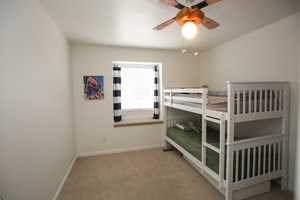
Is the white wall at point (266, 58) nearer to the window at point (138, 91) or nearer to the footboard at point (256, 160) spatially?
the footboard at point (256, 160)

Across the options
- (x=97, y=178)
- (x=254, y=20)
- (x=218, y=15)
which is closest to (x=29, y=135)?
(x=97, y=178)

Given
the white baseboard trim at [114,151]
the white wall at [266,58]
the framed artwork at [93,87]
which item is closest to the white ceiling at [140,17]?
the white wall at [266,58]

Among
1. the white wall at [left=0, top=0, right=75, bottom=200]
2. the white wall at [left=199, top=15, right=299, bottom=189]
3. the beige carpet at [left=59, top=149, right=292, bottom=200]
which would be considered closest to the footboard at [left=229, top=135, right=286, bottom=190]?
the white wall at [left=199, top=15, right=299, bottom=189]

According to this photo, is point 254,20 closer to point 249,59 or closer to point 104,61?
point 249,59

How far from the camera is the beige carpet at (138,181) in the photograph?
1894 millimetres

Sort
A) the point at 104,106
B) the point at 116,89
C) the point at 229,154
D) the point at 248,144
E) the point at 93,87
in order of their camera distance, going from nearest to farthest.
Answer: the point at 229,154
the point at 248,144
the point at 93,87
the point at 104,106
the point at 116,89

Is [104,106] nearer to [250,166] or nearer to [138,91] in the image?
[138,91]

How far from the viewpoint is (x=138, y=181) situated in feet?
7.22

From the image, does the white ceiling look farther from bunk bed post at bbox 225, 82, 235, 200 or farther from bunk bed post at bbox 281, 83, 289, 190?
bunk bed post at bbox 225, 82, 235, 200

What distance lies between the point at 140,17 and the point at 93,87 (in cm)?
178

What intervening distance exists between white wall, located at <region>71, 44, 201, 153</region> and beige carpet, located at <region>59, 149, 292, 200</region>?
0.37 metres

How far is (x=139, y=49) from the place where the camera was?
130 inches

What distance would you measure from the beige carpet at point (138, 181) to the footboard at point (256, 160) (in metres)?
0.29

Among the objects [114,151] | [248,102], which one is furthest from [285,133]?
[114,151]
